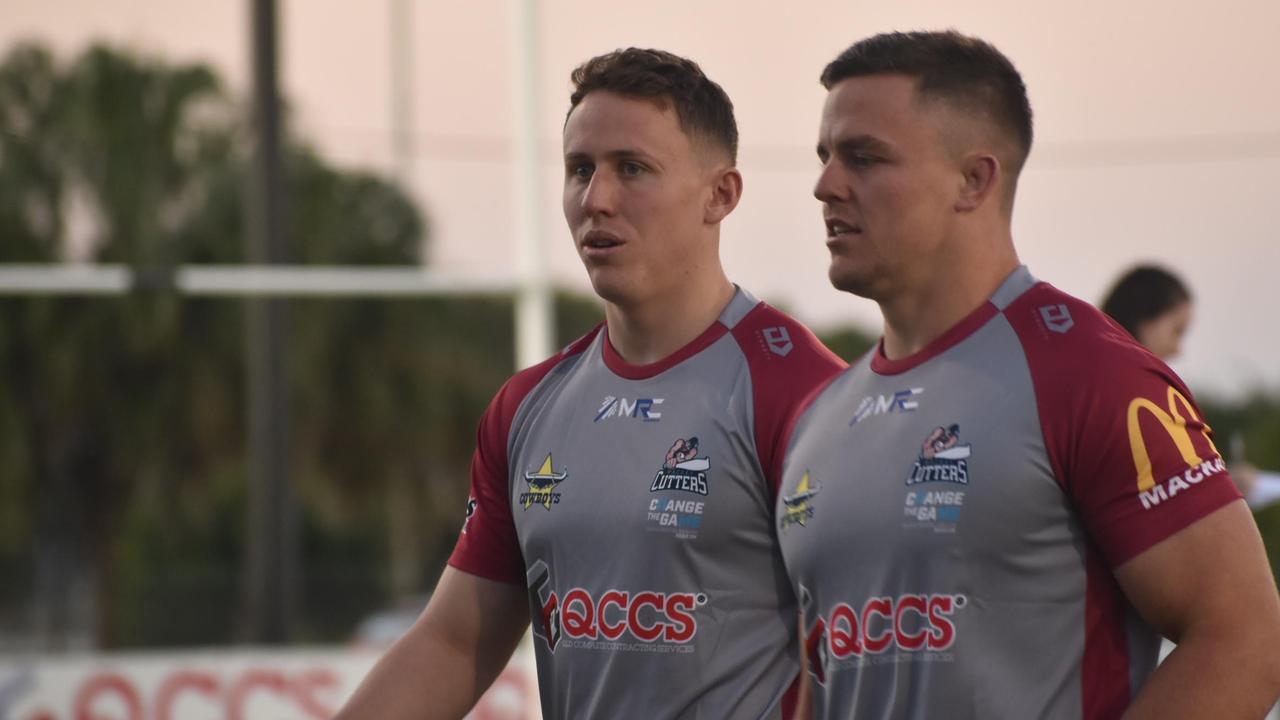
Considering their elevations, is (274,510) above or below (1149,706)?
below

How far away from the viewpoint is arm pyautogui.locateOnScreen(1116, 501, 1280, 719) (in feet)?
8.37

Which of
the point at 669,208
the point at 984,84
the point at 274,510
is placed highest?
the point at 984,84

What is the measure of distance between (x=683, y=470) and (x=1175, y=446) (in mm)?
1097

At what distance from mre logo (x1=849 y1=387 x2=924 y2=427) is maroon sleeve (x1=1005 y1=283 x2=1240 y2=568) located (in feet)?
0.76

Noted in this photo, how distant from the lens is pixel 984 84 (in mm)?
3000

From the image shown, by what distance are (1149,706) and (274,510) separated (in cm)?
1010

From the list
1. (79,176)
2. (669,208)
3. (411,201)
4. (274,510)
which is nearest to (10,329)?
(79,176)

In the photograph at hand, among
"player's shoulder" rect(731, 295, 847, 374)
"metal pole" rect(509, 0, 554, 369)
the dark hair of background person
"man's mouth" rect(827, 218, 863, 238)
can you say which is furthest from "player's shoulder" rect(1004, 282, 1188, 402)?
"metal pole" rect(509, 0, 554, 369)

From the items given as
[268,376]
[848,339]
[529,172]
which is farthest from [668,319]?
[848,339]

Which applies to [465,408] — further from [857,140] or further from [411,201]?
[857,140]

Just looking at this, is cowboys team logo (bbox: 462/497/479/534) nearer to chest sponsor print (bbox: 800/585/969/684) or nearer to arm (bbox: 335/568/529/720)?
arm (bbox: 335/568/529/720)

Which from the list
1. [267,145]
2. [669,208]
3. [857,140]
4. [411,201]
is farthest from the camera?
[411,201]

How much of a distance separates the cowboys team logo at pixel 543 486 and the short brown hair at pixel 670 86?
2.38 feet

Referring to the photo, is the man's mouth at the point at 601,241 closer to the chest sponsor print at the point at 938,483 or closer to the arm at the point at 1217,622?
the chest sponsor print at the point at 938,483
